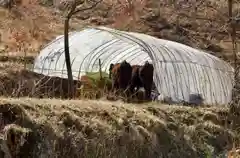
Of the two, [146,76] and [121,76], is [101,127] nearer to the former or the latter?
[121,76]

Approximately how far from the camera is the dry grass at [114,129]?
308 inches

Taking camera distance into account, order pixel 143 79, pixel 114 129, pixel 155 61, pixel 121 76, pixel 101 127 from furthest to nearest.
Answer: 1. pixel 155 61
2. pixel 143 79
3. pixel 121 76
4. pixel 114 129
5. pixel 101 127

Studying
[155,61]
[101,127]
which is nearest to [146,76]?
[155,61]

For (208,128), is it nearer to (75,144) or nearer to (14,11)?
(75,144)

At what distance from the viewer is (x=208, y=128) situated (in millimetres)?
11156

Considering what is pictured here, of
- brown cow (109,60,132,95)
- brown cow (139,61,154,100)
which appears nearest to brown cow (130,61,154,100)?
brown cow (139,61,154,100)

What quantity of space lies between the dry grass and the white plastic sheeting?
3.20 m

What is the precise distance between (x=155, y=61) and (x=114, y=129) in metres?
5.91

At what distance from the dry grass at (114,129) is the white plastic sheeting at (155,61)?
3.20 m

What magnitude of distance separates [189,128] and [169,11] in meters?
16.4

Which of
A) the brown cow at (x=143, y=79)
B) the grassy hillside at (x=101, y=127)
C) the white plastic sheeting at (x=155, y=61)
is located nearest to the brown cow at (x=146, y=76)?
the brown cow at (x=143, y=79)

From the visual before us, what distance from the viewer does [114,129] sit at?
29.5 feet

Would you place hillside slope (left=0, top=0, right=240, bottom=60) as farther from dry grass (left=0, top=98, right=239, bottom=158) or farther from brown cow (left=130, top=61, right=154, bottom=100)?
dry grass (left=0, top=98, right=239, bottom=158)

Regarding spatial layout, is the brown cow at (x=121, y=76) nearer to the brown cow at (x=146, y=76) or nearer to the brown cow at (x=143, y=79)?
the brown cow at (x=143, y=79)
